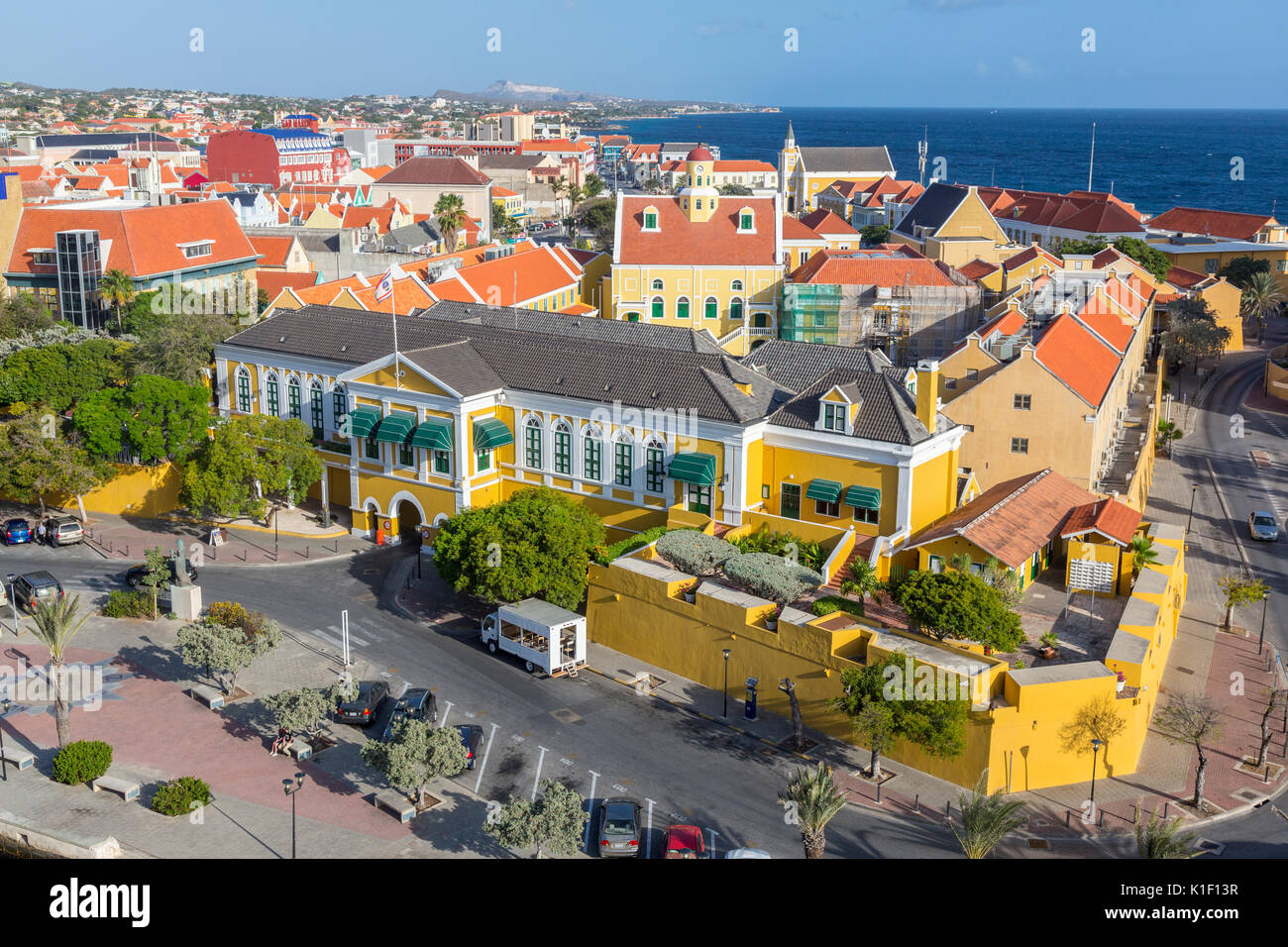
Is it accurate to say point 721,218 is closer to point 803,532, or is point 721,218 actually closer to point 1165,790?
point 803,532

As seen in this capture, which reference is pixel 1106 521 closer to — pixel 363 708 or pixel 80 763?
pixel 363 708

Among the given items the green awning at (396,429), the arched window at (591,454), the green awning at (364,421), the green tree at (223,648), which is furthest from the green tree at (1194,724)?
the green awning at (364,421)

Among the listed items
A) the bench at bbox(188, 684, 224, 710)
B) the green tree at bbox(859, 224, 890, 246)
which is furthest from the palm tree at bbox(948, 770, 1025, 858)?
the green tree at bbox(859, 224, 890, 246)

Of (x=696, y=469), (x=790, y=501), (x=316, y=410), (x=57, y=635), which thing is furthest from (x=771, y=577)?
(x=316, y=410)

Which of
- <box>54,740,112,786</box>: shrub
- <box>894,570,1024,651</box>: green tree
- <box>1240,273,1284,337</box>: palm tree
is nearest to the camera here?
<box>54,740,112,786</box>: shrub

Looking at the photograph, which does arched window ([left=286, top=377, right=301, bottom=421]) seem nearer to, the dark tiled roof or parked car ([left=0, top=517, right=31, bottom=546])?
parked car ([left=0, top=517, right=31, bottom=546])

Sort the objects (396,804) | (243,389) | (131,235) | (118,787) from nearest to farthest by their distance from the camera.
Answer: (396,804) < (118,787) < (243,389) < (131,235)
